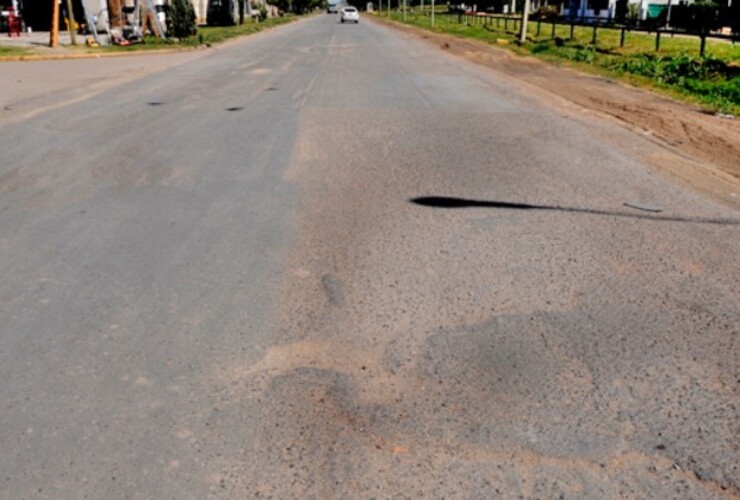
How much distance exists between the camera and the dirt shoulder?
29.1ft

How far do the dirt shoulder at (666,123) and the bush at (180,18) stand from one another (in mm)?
20688

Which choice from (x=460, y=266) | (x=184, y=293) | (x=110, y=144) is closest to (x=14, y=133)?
(x=110, y=144)

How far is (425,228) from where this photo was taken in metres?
6.58

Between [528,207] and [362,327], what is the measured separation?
3.17m

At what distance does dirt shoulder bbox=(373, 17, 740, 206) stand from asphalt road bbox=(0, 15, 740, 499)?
0.68 meters

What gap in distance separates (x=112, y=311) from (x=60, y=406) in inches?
46.9

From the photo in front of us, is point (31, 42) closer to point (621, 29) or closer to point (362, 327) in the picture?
point (621, 29)

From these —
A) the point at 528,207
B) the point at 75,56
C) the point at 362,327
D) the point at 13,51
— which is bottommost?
the point at 362,327

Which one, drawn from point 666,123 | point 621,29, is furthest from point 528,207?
point 621,29

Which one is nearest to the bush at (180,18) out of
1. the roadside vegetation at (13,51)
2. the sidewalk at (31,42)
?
the sidewalk at (31,42)

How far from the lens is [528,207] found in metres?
7.18

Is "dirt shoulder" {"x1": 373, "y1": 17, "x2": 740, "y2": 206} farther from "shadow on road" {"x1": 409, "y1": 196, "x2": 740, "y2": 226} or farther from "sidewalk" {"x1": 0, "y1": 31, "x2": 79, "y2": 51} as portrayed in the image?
"sidewalk" {"x1": 0, "y1": 31, "x2": 79, "y2": 51}

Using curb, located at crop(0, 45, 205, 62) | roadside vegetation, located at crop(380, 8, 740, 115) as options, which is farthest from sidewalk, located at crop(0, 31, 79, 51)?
roadside vegetation, located at crop(380, 8, 740, 115)

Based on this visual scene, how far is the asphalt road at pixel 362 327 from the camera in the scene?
10.6 feet
